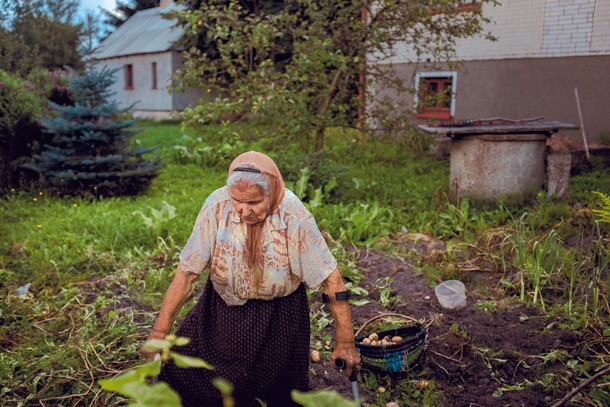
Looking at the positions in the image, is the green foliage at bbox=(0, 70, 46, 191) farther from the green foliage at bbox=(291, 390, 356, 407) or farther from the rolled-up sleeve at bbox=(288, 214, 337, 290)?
the green foliage at bbox=(291, 390, 356, 407)

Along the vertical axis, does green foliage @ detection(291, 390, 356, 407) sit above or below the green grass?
above

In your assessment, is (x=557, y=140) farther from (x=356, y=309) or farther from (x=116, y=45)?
(x=116, y=45)

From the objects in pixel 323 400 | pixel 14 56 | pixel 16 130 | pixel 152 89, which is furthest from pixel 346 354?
pixel 152 89

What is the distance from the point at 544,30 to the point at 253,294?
26.7 feet

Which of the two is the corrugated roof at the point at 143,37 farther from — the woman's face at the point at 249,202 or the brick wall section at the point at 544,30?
the woman's face at the point at 249,202

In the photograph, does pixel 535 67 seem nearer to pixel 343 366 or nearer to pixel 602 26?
pixel 602 26

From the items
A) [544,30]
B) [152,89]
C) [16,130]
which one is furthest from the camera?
[152,89]

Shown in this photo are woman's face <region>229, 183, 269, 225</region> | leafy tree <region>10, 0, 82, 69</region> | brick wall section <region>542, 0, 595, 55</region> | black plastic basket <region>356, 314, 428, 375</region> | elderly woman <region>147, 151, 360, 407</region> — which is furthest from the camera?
leafy tree <region>10, 0, 82, 69</region>

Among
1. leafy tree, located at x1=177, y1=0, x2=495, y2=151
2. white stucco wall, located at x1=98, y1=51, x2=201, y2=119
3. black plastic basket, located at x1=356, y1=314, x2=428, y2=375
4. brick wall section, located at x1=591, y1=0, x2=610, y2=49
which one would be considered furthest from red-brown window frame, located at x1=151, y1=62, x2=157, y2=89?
black plastic basket, located at x1=356, y1=314, x2=428, y2=375

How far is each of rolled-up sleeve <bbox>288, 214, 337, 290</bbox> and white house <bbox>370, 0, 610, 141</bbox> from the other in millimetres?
4747

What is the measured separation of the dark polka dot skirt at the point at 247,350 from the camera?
2.76 meters

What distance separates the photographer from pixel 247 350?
2.78 metres

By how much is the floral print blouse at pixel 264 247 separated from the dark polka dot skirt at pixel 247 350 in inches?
6.2

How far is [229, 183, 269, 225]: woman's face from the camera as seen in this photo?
98.6 inches
